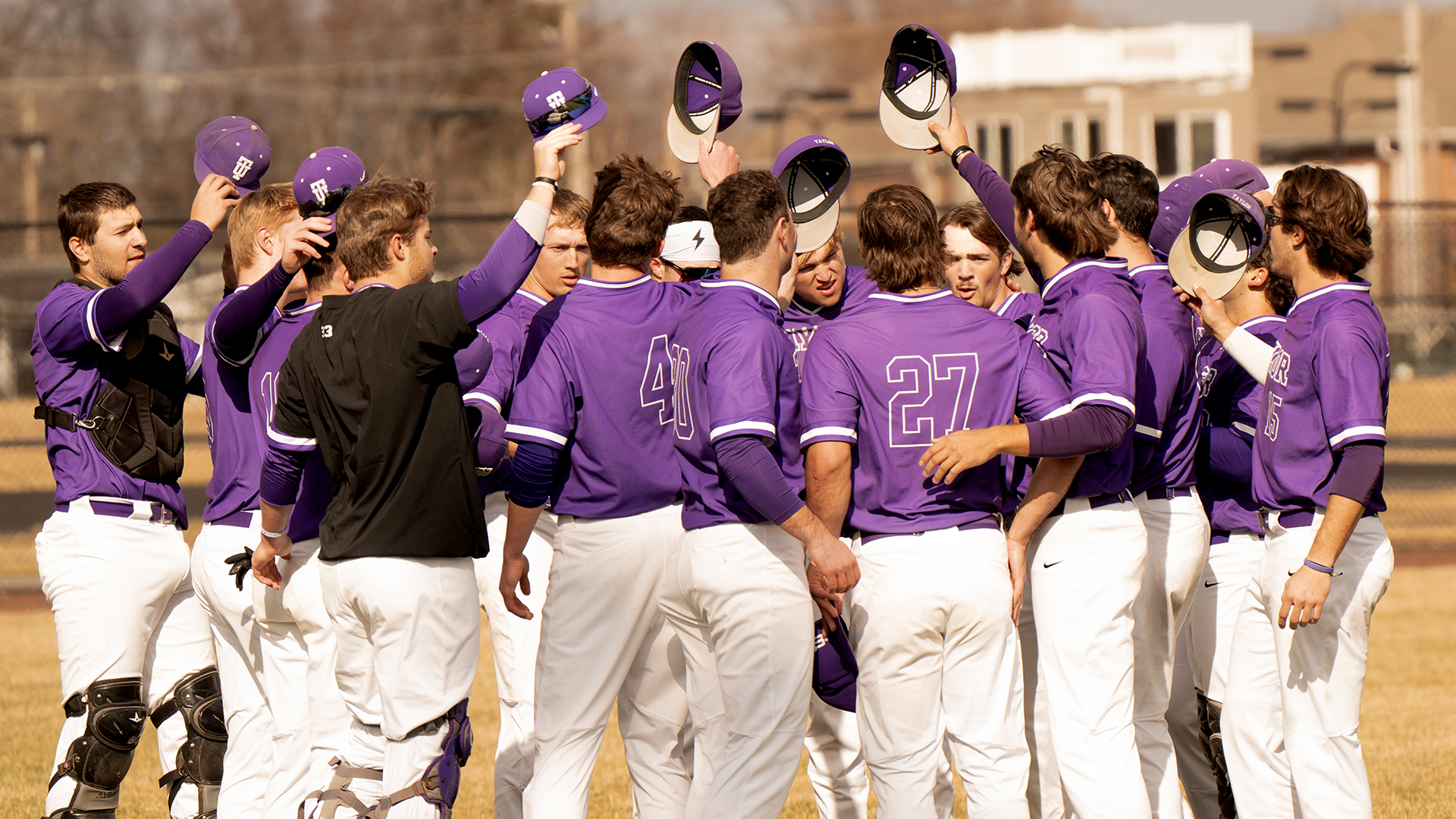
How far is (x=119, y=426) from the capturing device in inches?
198

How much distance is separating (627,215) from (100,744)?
105 inches

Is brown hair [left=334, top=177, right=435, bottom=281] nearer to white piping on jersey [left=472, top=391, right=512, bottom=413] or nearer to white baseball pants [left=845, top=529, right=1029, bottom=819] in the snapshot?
white piping on jersey [left=472, top=391, right=512, bottom=413]

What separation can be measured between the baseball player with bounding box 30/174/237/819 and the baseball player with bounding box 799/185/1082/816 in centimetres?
234

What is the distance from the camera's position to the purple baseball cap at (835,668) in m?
4.60

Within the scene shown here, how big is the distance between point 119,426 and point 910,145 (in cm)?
309

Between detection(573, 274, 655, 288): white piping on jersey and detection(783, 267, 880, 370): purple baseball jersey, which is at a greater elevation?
detection(573, 274, 655, 288): white piping on jersey

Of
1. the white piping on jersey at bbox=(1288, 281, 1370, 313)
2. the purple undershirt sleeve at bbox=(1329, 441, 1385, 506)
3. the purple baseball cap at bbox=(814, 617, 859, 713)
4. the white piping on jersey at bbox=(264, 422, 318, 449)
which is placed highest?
the white piping on jersey at bbox=(1288, 281, 1370, 313)

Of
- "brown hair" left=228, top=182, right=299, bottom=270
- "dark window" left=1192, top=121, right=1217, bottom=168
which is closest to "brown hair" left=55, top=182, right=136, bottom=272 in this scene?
"brown hair" left=228, top=182, right=299, bottom=270

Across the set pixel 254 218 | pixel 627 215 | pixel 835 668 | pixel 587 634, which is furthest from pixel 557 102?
pixel 835 668

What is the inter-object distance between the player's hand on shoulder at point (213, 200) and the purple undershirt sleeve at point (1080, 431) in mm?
2924

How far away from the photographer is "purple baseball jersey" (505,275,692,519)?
4445 millimetres

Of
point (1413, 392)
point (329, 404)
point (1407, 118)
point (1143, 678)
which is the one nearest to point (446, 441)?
point (329, 404)

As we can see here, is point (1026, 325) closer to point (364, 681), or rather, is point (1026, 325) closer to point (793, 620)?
point (793, 620)

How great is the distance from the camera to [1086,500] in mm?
4426
